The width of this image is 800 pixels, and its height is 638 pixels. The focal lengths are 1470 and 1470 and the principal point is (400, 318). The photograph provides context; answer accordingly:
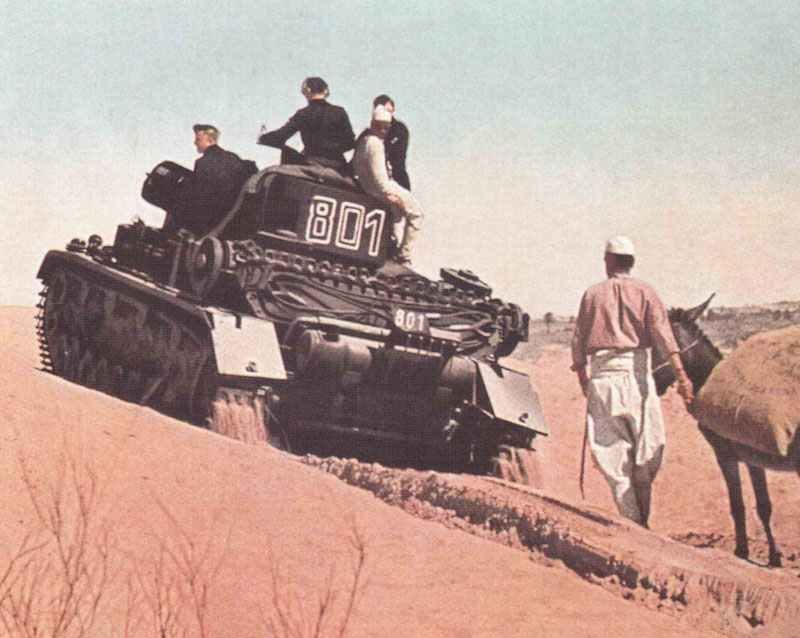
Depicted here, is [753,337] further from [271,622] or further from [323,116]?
[323,116]

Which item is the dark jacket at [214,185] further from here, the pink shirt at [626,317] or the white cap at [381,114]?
the pink shirt at [626,317]

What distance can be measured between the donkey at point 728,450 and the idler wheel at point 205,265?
138 inches

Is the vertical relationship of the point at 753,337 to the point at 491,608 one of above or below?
above

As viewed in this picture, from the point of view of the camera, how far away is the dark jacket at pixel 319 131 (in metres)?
12.2

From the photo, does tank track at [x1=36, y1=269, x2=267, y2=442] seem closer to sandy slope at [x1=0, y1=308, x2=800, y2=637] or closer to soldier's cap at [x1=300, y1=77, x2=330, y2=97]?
sandy slope at [x1=0, y1=308, x2=800, y2=637]

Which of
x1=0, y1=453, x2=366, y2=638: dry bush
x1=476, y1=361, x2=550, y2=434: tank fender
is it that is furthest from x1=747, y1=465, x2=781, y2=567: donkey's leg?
x1=476, y1=361, x2=550, y2=434: tank fender

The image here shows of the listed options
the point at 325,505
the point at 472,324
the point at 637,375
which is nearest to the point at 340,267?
the point at 472,324

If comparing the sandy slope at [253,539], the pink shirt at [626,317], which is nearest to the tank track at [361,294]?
the sandy slope at [253,539]

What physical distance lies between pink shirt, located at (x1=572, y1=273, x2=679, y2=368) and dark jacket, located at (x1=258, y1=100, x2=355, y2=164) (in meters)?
3.76

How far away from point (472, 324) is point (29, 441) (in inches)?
217

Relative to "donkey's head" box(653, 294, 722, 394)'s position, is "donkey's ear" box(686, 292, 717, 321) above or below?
above

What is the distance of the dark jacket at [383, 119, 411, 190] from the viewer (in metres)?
12.6

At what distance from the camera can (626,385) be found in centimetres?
925

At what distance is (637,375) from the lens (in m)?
9.30
